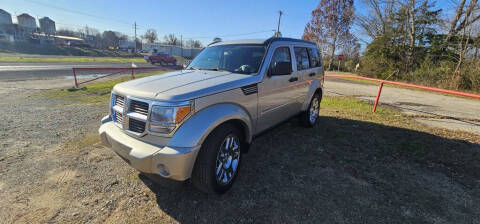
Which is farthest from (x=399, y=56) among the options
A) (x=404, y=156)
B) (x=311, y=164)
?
(x=311, y=164)

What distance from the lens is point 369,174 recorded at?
3.18 m

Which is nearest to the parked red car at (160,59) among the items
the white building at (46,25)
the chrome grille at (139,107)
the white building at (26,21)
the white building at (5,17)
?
the chrome grille at (139,107)

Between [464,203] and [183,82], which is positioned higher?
[183,82]

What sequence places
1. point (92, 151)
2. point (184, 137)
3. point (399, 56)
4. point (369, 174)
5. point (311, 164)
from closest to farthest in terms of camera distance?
1. point (184, 137)
2. point (369, 174)
3. point (311, 164)
4. point (92, 151)
5. point (399, 56)

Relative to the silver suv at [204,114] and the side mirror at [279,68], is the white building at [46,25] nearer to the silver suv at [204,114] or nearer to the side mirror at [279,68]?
the silver suv at [204,114]

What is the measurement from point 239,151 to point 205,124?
0.85 m

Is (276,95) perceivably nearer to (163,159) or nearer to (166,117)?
(166,117)

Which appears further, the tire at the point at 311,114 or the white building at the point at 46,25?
the white building at the point at 46,25

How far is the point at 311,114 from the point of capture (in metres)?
5.02

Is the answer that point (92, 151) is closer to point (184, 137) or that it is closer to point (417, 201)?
point (184, 137)

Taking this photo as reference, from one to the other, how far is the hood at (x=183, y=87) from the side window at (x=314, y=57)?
241cm

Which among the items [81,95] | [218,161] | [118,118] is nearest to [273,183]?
[218,161]

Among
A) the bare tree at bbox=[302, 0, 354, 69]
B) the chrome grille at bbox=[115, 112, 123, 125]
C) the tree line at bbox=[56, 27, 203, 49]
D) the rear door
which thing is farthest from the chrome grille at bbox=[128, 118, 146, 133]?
the tree line at bbox=[56, 27, 203, 49]

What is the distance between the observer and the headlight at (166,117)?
6.90 ft
